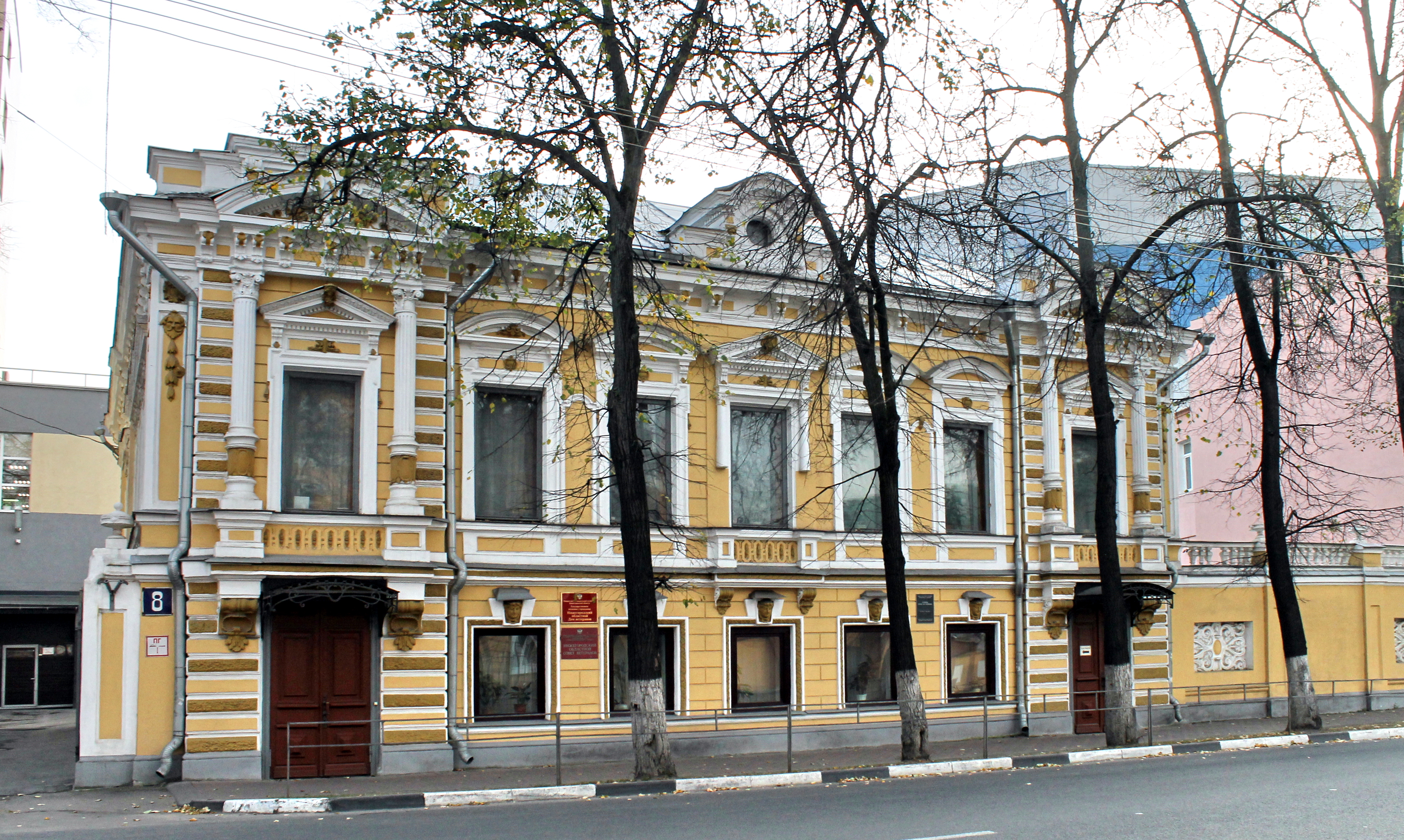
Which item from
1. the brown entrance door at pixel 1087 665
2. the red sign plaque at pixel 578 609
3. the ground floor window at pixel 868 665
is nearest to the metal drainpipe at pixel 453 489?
the red sign plaque at pixel 578 609

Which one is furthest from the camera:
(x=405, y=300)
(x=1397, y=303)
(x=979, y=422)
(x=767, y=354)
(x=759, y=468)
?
(x=1397, y=303)

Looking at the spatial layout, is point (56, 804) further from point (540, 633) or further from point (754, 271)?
point (754, 271)

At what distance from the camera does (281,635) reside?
1725 cm

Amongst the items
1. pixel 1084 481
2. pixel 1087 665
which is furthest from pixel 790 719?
pixel 1084 481

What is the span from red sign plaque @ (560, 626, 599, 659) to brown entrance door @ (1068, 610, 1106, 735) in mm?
9435

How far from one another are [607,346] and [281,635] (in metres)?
6.38

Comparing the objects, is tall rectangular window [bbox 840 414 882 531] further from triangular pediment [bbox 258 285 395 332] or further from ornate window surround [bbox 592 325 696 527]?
triangular pediment [bbox 258 285 395 332]

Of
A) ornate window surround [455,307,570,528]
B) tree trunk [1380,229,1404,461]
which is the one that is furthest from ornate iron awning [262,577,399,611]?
tree trunk [1380,229,1404,461]

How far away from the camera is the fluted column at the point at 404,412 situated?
17797mm

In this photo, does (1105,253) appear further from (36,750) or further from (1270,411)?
(36,750)

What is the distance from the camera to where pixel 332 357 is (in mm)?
17844

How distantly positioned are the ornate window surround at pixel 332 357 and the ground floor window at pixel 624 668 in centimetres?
433

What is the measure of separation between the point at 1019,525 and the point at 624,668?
25.6 feet

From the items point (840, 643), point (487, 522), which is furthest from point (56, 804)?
point (840, 643)
